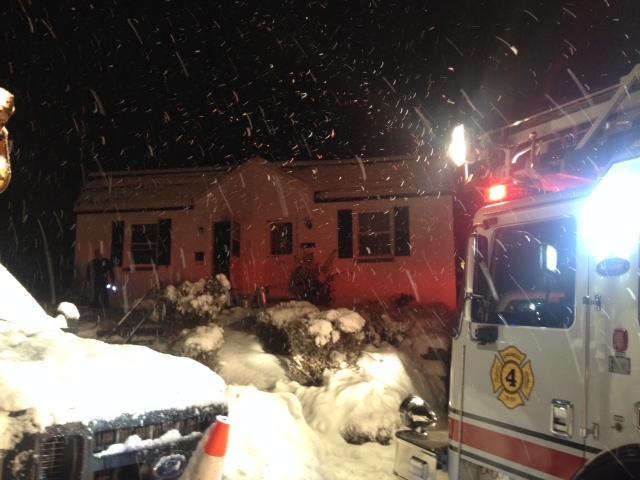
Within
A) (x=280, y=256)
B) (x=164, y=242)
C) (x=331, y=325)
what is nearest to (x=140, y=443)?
(x=331, y=325)

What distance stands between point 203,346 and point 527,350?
644 centimetres

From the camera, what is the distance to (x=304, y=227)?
18.5 metres

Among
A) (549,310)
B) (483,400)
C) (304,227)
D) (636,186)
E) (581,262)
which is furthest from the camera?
(304,227)

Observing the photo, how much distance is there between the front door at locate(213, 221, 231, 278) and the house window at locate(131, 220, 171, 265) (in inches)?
63.2

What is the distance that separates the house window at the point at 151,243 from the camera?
1975cm

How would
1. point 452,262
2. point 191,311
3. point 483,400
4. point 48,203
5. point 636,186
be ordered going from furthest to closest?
point 48,203
point 452,262
point 191,311
point 483,400
point 636,186

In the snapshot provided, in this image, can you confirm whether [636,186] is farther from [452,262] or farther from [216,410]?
[452,262]

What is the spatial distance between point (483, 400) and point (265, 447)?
3088 mm

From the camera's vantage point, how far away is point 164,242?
19.8 meters

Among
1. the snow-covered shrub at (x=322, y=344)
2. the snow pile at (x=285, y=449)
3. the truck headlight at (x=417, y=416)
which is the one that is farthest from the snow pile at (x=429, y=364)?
the truck headlight at (x=417, y=416)

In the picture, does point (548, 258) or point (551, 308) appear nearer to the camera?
point (551, 308)

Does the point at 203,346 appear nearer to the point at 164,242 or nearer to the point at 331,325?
the point at 331,325

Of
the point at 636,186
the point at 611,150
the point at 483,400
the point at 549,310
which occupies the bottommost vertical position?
the point at 483,400

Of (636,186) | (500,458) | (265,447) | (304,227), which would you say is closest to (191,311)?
(265,447)
